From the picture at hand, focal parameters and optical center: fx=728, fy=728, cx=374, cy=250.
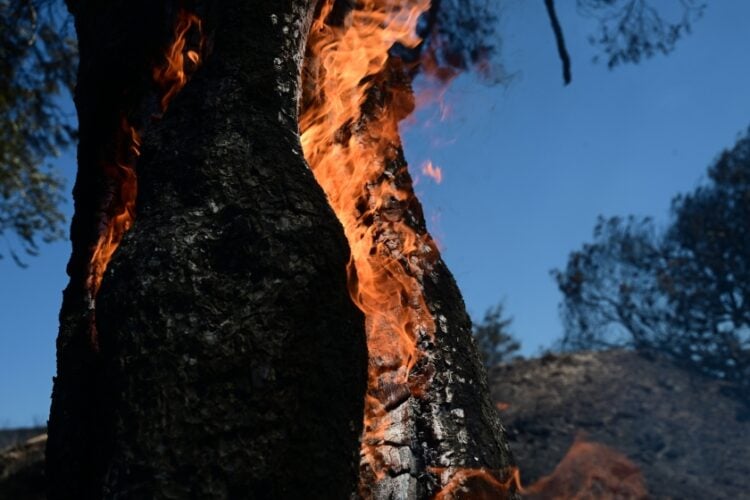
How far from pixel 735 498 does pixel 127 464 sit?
1101 centimetres

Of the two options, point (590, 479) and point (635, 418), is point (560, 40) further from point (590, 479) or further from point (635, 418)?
point (635, 418)

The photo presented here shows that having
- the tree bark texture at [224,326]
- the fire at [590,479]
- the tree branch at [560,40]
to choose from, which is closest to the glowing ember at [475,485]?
the tree bark texture at [224,326]

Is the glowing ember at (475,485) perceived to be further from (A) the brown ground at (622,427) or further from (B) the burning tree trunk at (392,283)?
(A) the brown ground at (622,427)

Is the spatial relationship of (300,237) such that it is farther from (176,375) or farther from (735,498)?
(735,498)

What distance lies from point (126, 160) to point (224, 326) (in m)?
1.29

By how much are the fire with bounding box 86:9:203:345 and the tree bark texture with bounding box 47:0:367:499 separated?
0.28m

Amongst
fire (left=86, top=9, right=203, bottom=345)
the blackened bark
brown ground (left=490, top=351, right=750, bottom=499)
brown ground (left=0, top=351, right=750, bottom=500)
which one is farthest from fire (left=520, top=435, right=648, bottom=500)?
fire (left=86, top=9, right=203, bottom=345)

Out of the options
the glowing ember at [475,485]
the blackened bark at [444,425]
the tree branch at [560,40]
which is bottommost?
the glowing ember at [475,485]

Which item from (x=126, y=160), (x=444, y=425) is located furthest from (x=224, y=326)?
(x=126, y=160)

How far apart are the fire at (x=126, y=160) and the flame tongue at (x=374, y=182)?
0.57 meters

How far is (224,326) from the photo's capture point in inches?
70.7

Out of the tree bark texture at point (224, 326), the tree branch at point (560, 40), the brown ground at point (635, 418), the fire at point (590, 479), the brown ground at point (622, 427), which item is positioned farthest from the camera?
the brown ground at point (635, 418)

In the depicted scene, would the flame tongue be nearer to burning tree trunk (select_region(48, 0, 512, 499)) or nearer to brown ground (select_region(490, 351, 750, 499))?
A: burning tree trunk (select_region(48, 0, 512, 499))

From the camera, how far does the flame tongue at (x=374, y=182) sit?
277cm
